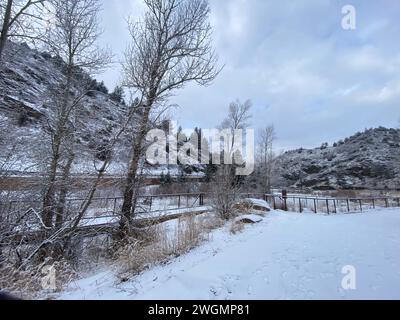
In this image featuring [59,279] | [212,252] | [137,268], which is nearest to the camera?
[59,279]

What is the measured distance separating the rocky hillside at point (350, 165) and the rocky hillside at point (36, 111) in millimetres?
39516

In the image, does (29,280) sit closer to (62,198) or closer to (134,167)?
(62,198)

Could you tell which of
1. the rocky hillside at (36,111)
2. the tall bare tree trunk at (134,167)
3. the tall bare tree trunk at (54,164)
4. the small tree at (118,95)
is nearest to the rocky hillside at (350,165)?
the small tree at (118,95)

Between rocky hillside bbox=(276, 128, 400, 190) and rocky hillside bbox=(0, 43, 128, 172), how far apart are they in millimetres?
39516

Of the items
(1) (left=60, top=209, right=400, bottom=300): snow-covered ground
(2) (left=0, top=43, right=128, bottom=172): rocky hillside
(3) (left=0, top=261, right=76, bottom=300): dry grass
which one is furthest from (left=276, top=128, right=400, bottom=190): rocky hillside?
(3) (left=0, top=261, right=76, bottom=300): dry grass

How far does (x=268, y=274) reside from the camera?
14.9ft

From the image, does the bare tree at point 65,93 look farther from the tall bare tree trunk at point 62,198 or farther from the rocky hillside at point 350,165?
the rocky hillside at point 350,165

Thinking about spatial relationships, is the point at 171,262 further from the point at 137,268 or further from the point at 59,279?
the point at 59,279

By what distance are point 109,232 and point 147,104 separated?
4.46 meters

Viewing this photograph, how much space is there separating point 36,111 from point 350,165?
182ft

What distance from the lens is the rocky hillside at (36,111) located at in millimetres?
7293

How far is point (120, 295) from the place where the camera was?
401cm
